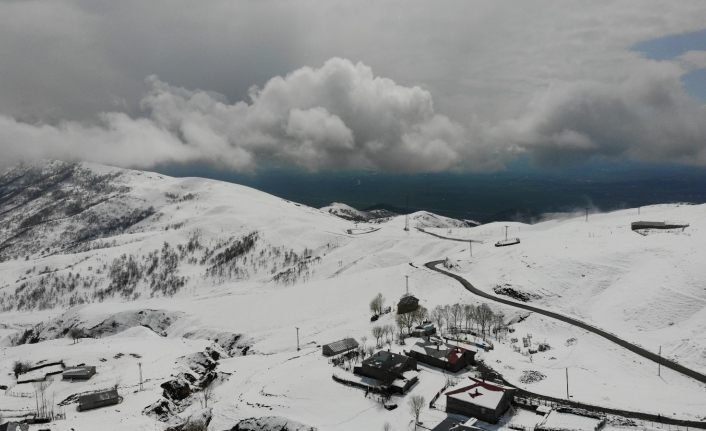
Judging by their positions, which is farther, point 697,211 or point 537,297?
point 697,211

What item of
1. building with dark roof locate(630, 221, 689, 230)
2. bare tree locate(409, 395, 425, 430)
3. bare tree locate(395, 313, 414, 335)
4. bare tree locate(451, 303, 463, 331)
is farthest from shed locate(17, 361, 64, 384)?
building with dark roof locate(630, 221, 689, 230)

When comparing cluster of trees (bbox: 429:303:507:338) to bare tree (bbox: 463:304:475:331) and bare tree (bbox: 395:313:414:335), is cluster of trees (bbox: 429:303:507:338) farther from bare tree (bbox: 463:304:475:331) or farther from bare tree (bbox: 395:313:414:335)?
bare tree (bbox: 395:313:414:335)

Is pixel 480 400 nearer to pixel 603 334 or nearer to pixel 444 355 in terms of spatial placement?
pixel 444 355

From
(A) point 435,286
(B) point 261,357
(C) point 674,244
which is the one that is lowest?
(B) point 261,357

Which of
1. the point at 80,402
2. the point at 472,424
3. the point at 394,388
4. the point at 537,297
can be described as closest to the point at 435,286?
the point at 537,297

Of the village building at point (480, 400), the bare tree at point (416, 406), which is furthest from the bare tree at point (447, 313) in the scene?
the village building at point (480, 400)

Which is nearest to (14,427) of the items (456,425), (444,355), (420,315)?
(456,425)

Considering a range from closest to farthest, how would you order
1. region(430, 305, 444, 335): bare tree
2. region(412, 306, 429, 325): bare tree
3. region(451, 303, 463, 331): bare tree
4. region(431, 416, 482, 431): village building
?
region(431, 416, 482, 431): village building → region(430, 305, 444, 335): bare tree → region(451, 303, 463, 331): bare tree → region(412, 306, 429, 325): bare tree

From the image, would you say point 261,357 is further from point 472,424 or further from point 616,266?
point 616,266
